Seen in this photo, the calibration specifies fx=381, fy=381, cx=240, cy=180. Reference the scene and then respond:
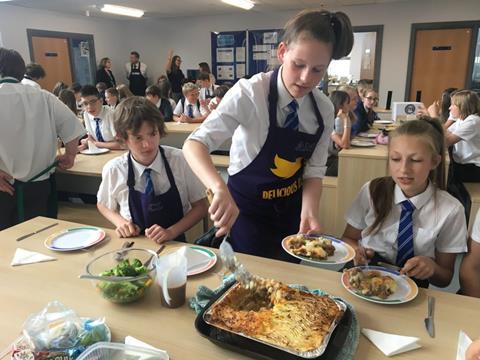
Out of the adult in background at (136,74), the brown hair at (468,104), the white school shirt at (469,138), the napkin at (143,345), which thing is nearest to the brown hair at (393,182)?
the napkin at (143,345)

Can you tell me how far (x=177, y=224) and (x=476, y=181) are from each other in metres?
2.77

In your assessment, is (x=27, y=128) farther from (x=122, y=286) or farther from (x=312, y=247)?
(x=312, y=247)

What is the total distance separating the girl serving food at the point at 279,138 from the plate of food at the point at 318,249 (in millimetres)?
84

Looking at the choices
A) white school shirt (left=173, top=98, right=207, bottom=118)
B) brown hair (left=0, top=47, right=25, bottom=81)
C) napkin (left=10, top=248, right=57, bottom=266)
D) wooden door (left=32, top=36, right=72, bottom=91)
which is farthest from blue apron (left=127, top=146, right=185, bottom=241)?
wooden door (left=32, top=36, right=72, bottom=91)

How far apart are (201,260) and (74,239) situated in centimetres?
55

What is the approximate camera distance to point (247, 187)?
60.1 inches

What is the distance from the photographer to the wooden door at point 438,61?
23.2ft

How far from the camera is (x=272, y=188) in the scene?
4.94 ft

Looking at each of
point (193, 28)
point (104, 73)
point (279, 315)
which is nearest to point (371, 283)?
point (279, 315)

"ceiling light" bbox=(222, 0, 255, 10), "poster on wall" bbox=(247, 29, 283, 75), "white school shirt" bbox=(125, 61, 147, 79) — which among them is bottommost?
"white school shirt" bbox=(125, 61, 147, 79)

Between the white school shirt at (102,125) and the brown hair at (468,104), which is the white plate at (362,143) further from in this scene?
the white school shirt at (102,125)

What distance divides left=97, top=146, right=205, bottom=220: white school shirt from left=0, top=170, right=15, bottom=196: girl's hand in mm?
749

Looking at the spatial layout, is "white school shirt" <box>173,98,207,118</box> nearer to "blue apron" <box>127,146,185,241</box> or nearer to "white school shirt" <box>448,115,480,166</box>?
"white school shirt" <box>448,115,480,166</box>

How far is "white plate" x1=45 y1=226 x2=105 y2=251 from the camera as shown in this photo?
1.43 m
